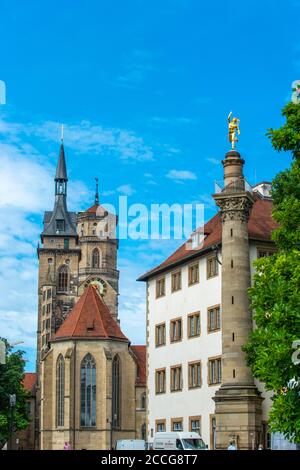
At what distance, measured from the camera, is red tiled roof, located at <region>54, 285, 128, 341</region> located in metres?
88.0

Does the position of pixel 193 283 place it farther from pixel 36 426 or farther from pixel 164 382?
pixel 36 426

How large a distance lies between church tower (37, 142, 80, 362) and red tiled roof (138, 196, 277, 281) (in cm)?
8470

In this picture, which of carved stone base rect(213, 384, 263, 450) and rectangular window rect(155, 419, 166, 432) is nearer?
carved stone base rect(213, 384, 263, 450)

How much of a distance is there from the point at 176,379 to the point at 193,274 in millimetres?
7170

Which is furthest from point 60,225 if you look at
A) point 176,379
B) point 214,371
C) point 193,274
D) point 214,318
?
point 214,371

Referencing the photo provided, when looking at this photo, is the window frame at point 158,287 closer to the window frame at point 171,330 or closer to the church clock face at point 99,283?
the window frame at point 171,330

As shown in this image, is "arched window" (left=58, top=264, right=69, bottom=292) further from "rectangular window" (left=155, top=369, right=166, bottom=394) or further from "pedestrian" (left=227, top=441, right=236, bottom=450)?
"pedestrian" (left=227, top=441, right=236, bottom=450)

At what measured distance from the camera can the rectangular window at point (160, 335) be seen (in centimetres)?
6190

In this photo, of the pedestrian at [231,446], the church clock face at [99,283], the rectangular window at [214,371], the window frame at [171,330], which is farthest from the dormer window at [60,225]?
the pedestrian at [231,446]

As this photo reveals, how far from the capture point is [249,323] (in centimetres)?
4953

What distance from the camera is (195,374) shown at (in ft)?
187

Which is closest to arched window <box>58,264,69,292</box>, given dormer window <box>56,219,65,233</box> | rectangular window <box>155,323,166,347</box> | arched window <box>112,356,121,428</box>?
dormer window <box>56,219,65,233</box>

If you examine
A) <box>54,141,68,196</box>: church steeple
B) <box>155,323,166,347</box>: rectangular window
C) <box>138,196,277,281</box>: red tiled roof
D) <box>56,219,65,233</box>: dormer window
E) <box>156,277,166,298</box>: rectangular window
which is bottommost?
<box>155,323,166,347</box>: rectangular window
